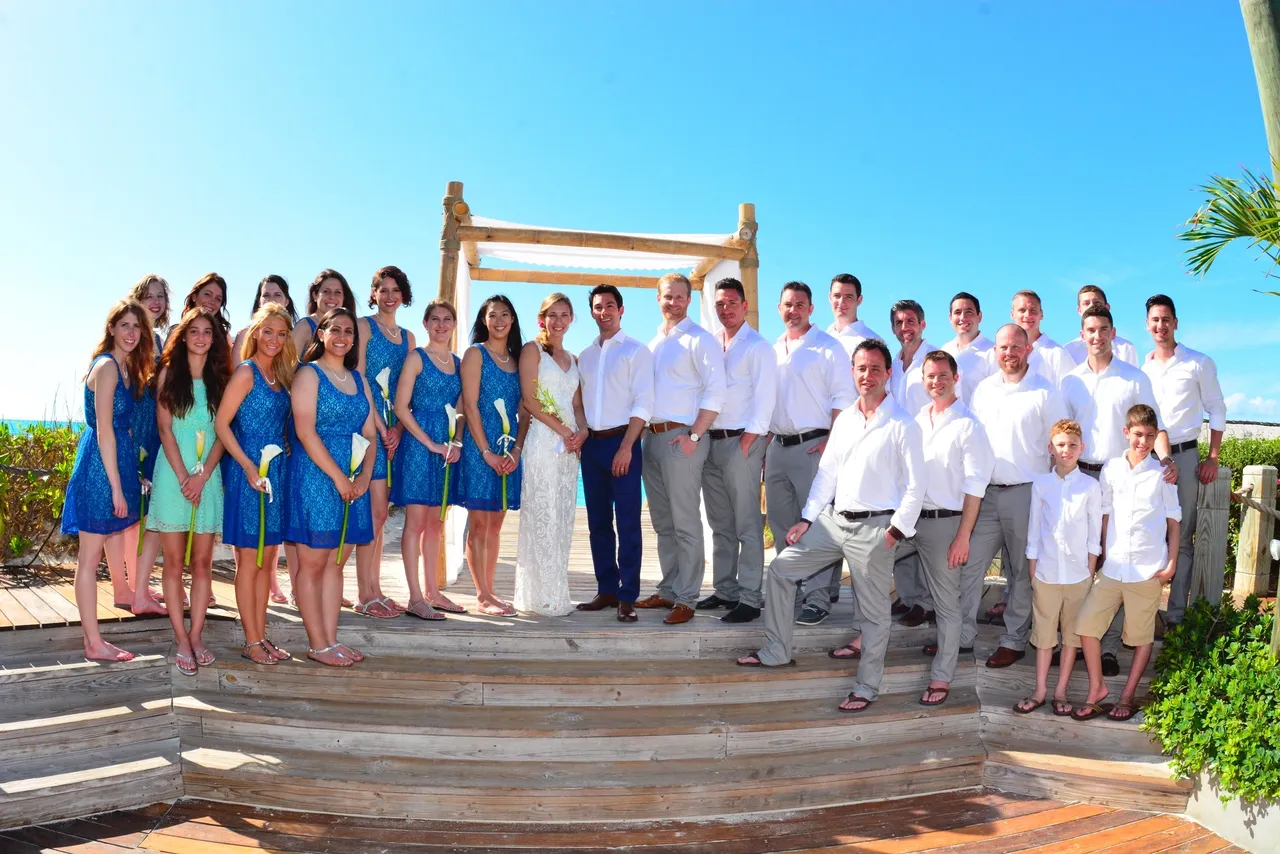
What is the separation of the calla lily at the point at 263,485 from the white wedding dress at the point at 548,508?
4.57 feet

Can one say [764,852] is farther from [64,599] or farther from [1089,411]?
[64,599]

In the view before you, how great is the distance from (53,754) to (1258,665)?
18.5ft

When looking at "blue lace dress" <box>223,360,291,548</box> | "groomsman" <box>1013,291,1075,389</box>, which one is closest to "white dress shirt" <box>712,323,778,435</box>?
"groomsman" <box>1013,291,1075,389</box>

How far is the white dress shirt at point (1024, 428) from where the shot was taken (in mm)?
4660

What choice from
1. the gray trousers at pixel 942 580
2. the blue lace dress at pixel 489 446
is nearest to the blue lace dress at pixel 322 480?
the blue lace dress at pixel 489 446

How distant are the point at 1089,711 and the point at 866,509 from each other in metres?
1.57

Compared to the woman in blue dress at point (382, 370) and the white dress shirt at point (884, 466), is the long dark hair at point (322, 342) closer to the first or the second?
the woman in blue dress at point (382, 370)

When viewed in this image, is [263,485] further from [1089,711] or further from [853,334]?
[1089,711]

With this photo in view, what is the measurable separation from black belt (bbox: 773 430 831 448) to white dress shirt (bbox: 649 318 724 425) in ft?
1.61

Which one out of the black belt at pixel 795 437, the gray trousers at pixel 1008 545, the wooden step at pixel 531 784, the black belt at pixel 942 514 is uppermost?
the black belt at pixel 795 437

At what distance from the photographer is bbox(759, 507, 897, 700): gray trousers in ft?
13.9

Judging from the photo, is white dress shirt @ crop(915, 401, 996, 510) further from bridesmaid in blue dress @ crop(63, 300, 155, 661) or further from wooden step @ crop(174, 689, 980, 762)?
bridesmaid in blue dress @ crop(63, 300, 155, 661)

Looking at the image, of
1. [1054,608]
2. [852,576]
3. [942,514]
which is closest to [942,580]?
[942,514]

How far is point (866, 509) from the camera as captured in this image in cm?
425
